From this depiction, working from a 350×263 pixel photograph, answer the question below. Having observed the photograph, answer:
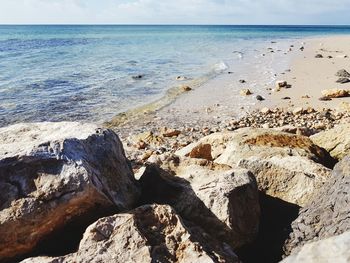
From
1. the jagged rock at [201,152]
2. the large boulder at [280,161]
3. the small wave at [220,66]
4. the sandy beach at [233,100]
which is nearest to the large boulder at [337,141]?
the large boulder at [280,161]

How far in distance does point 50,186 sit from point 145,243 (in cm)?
103

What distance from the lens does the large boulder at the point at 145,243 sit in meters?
3.32

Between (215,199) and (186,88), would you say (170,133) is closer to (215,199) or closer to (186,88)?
(215,199)

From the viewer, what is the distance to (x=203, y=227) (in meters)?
4.21

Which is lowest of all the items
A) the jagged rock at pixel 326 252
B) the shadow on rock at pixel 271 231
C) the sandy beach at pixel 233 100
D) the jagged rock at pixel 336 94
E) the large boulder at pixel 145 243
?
the sandy beach at pixel 233 100

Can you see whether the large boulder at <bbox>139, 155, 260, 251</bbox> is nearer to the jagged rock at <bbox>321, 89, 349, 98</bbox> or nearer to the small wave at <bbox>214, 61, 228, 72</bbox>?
the jagged rock at <bbox>321, 89, 349, 98</bbox>

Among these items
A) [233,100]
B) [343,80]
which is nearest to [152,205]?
[233,100]

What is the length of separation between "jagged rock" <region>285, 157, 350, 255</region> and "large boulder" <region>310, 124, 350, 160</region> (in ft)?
7.98

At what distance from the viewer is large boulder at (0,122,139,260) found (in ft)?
11.9

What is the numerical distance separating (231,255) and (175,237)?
537 mm

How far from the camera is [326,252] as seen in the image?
224 centimetres

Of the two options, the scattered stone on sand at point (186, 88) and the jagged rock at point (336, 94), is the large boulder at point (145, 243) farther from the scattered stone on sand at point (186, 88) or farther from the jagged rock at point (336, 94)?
the scattered stone on sand at point (186, 88)

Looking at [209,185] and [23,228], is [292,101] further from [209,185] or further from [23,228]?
[23,228]

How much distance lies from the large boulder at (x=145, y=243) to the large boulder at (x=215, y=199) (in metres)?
0.44
